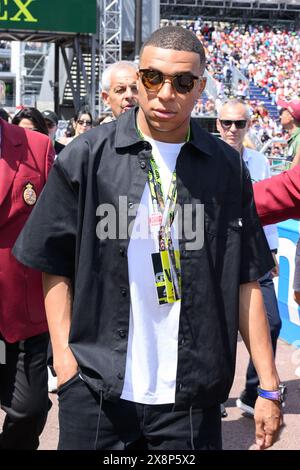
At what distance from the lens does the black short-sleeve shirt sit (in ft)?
7.37

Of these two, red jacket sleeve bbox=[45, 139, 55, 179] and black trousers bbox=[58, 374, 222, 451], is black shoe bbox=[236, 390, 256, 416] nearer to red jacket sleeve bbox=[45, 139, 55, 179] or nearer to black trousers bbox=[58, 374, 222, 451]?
red jacket sleeve bbox=[45, 139, 55, 179]

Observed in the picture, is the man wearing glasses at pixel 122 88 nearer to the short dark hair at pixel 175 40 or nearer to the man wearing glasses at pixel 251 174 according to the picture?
the man wearing glasses at pixel 251 174

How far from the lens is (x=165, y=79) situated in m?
2.24

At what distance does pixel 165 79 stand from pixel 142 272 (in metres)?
0.61

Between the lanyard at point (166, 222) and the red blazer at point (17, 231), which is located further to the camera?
the red blazer at point (17, 231)

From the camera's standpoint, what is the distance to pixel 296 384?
5.51 metres

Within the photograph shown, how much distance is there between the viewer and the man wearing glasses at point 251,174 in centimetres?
473

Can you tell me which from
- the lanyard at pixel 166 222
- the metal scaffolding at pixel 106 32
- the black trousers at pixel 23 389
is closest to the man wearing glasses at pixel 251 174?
the black trousers at pixel 23 389

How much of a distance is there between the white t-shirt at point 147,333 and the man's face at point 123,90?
235 cm

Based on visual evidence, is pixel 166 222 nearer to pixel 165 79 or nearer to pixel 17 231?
pixel 165 79

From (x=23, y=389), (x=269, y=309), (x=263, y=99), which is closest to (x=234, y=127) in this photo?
(x=269, y=309)
